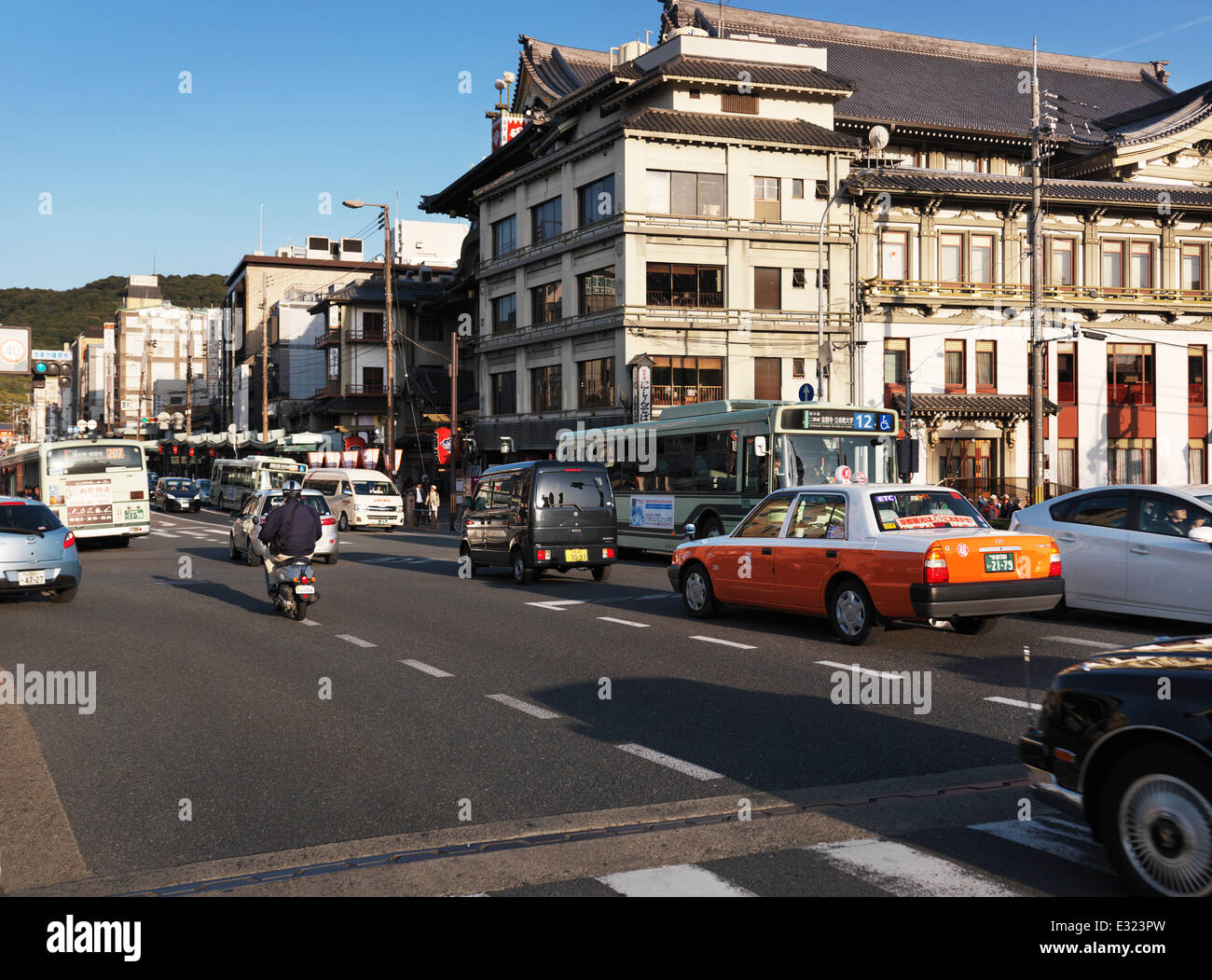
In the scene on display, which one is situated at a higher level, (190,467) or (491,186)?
(491,186)

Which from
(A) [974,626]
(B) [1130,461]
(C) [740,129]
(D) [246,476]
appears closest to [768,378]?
(C) [740,129]

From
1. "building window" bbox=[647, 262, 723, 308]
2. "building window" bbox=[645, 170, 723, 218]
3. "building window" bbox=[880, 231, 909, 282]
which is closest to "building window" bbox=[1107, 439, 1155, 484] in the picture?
"building window" bbox=[880, 231, 909, 282]

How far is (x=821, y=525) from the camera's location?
12414 mm

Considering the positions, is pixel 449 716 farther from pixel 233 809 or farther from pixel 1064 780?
pixel 1064 780

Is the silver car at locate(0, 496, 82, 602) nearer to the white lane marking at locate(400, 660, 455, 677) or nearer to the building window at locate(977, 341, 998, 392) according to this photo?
the white lane marking at locate(400, 660, 455, 677)

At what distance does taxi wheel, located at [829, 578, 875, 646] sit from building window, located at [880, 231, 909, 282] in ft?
114

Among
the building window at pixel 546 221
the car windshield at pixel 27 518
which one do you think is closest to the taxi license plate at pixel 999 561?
the car windshield at pixel 27 518

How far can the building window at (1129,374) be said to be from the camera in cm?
4562

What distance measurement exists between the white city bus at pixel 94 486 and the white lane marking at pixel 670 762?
2653 centimetres

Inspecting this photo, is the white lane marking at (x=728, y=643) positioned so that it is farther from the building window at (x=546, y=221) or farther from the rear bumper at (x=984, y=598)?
the building window at (x=546, y=221)

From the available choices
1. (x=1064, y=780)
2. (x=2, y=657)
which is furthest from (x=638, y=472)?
(x=1064, y=780)

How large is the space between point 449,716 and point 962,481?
38248 mm

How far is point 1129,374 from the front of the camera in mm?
45812

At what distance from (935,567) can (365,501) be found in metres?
31.2
